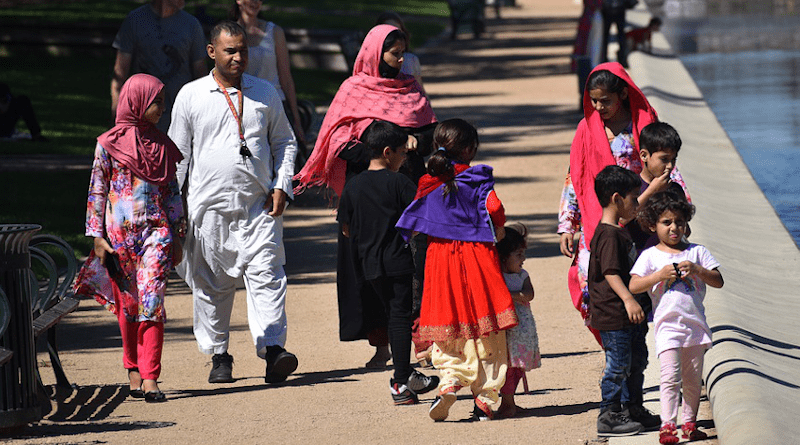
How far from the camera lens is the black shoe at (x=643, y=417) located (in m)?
6.03

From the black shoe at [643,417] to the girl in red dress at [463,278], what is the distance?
637mm

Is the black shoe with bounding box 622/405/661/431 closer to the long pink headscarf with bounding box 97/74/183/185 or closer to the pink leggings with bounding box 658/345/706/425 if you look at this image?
the pink leggings with bounding box 658/345/706/425

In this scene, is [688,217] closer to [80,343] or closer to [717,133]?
[80,343]

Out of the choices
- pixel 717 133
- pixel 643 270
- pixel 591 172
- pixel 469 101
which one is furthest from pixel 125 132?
pixel 469 101

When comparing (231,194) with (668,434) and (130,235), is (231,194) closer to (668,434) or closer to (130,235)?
(130,235)

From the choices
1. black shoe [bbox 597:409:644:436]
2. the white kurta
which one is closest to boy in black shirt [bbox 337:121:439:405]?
the white kurta

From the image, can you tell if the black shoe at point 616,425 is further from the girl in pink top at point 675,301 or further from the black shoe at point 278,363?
the black shoe at point 278,363

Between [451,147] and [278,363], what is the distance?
1.63m

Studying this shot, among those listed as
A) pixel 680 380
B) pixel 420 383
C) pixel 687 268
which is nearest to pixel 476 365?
pixel 420 383

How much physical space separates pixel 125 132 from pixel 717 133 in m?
10.2

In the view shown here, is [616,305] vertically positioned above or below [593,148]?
below

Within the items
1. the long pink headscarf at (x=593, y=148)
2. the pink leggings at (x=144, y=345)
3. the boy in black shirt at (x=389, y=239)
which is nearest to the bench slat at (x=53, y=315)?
the pink leggings at (x=144, y=345)

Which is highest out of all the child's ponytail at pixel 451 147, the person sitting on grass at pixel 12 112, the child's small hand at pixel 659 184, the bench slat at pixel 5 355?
the child's ponytail at pixel 451 147

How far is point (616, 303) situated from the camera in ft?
19.5
